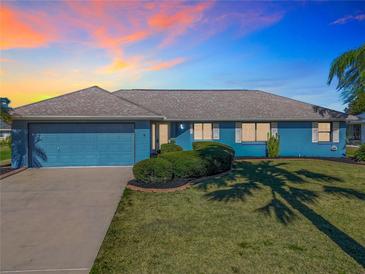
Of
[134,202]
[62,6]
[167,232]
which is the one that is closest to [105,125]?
[62,6]

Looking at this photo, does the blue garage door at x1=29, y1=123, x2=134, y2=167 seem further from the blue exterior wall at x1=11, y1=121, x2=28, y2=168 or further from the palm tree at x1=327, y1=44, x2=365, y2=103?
the palm tree at x1=327, y1=44, x2=365, y2=103

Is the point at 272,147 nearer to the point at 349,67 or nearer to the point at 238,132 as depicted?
the point at 238,132

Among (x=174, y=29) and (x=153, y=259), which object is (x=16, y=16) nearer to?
(x=174, y=29)

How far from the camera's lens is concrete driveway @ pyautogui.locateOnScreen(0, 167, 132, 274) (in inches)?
173

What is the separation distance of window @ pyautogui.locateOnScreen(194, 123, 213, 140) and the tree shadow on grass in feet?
19.0

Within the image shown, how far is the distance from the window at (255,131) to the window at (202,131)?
2859 millimetres

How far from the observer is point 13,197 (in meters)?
8.37

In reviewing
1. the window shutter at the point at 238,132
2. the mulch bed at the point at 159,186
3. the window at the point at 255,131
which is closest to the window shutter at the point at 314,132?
the window at the point at 255,131

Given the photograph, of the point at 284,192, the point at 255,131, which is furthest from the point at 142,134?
the point at 255,131

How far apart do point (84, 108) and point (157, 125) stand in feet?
20.5

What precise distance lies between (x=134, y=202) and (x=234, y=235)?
364 cm

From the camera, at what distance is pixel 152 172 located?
372 inches

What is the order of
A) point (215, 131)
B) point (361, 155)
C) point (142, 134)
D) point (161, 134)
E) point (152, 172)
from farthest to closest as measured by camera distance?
point (161, 134), point (215, 131), point (361, 155), point (142, 134), point (152, 172)

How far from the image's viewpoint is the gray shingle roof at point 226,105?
726 inches
